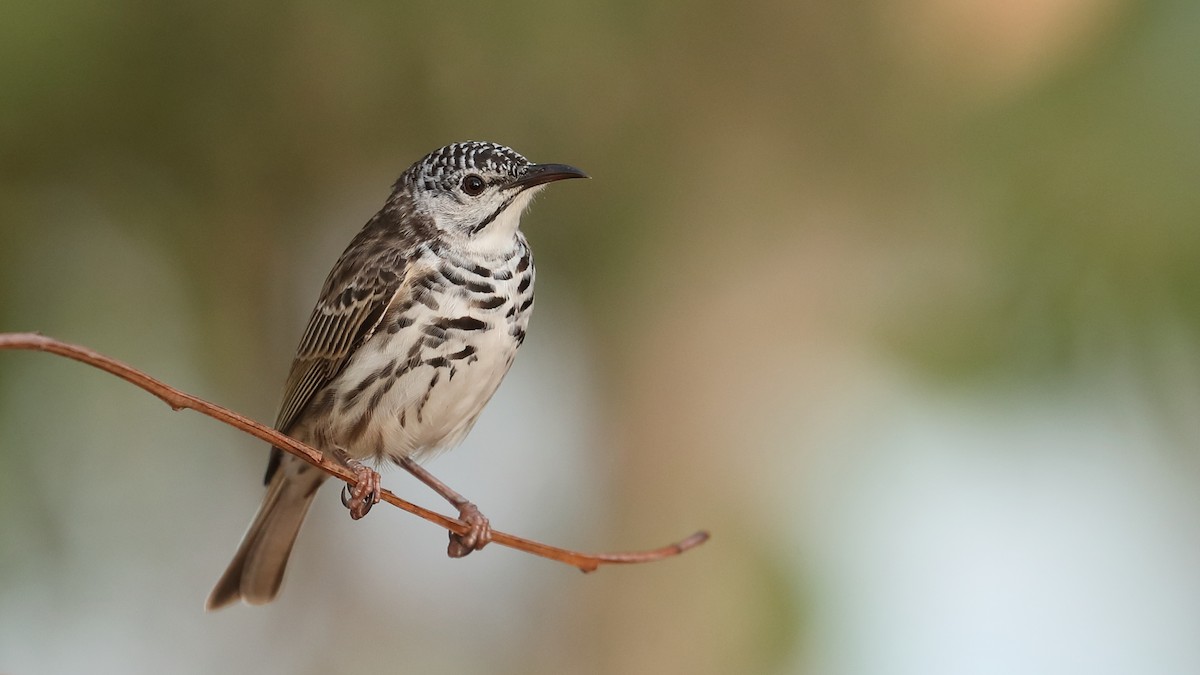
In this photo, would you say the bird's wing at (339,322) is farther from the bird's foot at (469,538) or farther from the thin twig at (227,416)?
the thin twig at (227,416)

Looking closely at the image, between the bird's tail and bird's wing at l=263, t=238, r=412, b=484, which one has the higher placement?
bird's wing at l=263, t=238, r=412, b=484

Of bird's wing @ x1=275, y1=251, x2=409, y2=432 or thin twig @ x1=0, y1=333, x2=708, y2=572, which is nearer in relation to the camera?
thin twig @ x1=0, y1=333, x2=708, y2=572

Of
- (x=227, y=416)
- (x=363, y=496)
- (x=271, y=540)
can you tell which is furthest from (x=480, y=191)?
(x=271, y=540)

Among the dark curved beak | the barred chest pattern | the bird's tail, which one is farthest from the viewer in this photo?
the bird's tail

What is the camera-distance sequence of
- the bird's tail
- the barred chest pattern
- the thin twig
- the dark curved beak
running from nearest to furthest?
the thin twig
the dark curved beak
the barred chest pattern
the bird's tail

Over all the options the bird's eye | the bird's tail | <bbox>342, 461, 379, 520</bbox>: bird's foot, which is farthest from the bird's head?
the bird's tail

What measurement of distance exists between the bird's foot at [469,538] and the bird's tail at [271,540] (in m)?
0.59

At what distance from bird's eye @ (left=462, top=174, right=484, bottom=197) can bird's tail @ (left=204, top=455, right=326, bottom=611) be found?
3.55 feet

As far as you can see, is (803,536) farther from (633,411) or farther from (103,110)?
(103,110)

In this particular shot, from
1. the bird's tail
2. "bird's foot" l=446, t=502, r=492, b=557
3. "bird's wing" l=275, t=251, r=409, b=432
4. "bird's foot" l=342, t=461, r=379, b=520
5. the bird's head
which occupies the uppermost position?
the bird's head

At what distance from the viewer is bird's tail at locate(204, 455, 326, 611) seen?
3479 mm

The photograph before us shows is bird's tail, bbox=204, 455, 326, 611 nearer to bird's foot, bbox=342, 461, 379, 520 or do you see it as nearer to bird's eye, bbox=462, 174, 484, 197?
bird's foot, bbox=342, 461, 379, 520

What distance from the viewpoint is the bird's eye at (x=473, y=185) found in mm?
2783

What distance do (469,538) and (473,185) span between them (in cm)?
84
